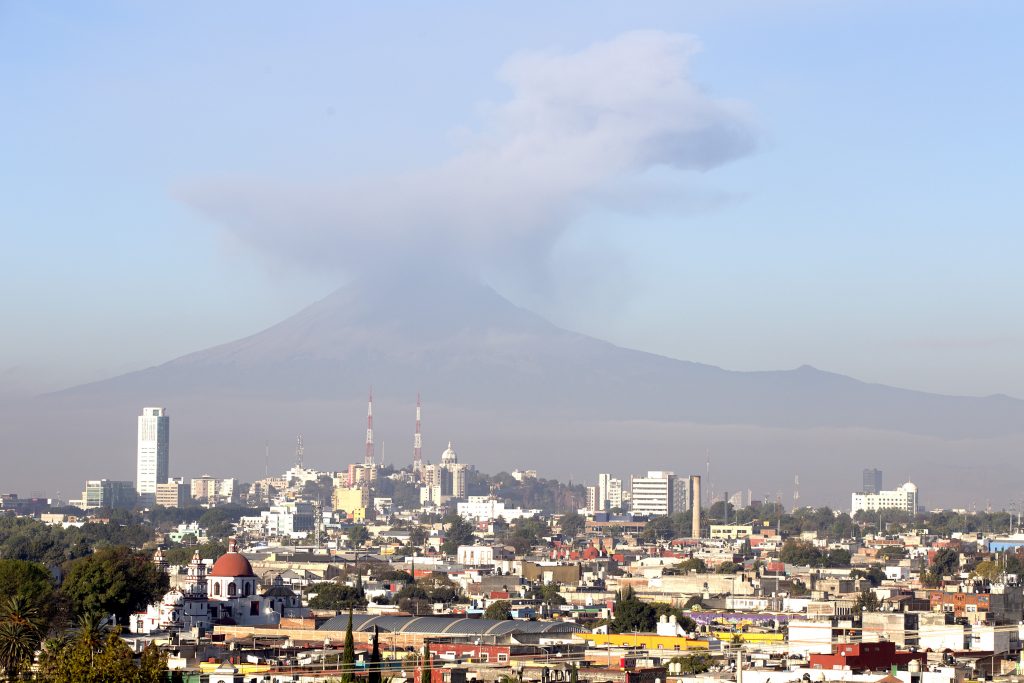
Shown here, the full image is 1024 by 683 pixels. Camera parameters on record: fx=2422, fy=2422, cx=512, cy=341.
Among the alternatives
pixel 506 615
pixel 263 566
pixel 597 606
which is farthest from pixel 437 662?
pixel 263 566

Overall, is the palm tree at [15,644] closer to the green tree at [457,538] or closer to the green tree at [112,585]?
the green tree at [112,585]

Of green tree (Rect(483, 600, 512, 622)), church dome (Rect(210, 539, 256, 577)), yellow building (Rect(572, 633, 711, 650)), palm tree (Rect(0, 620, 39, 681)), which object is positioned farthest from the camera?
green tree (Rect(483, 600, 512, 622))

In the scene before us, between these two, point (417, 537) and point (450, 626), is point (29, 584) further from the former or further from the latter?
point (417, 537)

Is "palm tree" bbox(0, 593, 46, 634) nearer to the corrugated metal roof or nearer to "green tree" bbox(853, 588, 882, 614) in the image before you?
the corrugated metal roof

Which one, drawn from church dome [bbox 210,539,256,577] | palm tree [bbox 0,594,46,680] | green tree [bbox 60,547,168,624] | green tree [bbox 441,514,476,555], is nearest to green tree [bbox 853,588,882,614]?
church dome [bbox 210,539,256,577]

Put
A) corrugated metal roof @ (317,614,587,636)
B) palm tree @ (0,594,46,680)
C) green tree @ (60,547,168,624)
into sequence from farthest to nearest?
green tree @ (60,547,168,624), corrugated metal roof @ (317,614,587,636), palm tree @ (0,594,46,680)

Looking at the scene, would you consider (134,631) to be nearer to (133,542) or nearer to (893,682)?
(893,682)
